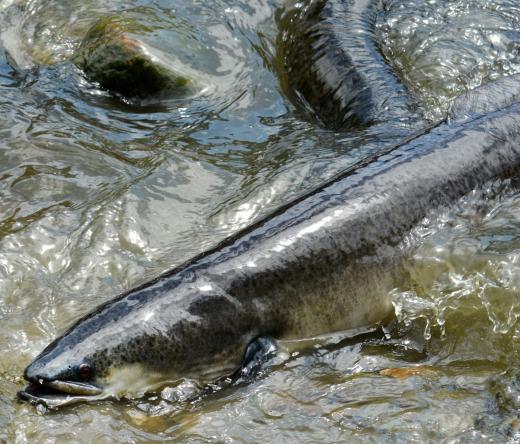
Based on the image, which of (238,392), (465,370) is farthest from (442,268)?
(238,392)

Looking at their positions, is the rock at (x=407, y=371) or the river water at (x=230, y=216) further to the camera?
the rock at (x=407, y=371)

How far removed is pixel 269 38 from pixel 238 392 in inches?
162

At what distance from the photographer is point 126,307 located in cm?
348

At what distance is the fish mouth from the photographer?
325 cm

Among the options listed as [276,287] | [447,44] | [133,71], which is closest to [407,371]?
[276,287]

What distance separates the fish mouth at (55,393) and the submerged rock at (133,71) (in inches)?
115

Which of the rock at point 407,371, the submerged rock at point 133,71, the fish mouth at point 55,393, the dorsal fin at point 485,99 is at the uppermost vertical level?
the submerged rock at point 133,71

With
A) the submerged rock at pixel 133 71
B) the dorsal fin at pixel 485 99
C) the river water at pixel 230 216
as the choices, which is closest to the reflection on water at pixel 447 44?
the river water at pixel 230 216

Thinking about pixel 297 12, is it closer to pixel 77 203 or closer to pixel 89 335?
pixel 77 203

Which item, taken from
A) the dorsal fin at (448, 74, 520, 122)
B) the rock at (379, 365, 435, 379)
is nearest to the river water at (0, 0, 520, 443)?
the rock at (379, 365, 435, 379)

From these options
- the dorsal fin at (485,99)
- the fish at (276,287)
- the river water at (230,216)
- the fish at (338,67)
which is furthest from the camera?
the fish at (338,67)

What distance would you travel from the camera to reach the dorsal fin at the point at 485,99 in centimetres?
480

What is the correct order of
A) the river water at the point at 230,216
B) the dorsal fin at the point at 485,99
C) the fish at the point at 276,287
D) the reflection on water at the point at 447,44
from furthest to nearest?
1. the reflection on water at the point at 447,44
2. the dorsal fin at the point at 485,99
3. the fish at the point at 276,287
4. the river water at the point at 230,216

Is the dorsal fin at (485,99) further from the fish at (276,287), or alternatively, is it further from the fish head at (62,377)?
the fish head at (62,377)
